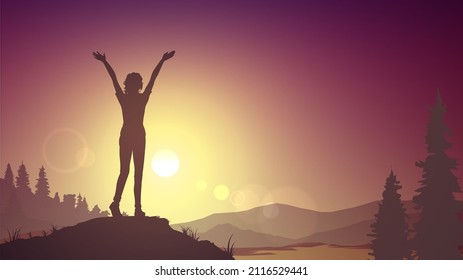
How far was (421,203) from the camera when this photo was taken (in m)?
19.9

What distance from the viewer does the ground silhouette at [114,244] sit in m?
15.4

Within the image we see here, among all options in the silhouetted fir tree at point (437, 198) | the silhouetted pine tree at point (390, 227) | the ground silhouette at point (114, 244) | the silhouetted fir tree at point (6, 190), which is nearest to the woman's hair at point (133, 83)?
the ground silhouette at point (114, 244)

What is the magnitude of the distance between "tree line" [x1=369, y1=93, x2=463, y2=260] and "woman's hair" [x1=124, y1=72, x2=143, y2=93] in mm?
9733

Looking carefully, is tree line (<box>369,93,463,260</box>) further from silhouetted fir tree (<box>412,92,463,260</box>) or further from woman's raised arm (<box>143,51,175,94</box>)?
woman's raised arm (<box>143,51,175,94</box>)

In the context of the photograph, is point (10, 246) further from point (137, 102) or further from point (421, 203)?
point (421, 203)

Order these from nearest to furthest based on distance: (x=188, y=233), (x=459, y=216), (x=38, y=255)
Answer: (x=38, y=255), (x=188, y=233), (x=459, y=216)

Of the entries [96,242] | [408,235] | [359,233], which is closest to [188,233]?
[96,242]

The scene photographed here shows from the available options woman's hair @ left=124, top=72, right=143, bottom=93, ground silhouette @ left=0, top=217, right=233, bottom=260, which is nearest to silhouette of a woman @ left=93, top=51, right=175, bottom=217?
woman's hair @ left=124, top=72, right=143, bottom=93

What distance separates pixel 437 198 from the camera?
1962 centimetres

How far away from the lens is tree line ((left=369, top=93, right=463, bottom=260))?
19.2m

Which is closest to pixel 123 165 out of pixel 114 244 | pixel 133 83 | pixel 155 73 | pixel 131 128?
pixel 131 128

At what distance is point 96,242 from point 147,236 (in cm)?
143

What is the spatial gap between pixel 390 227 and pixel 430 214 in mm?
1532

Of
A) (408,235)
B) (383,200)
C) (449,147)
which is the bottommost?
(408,235)
